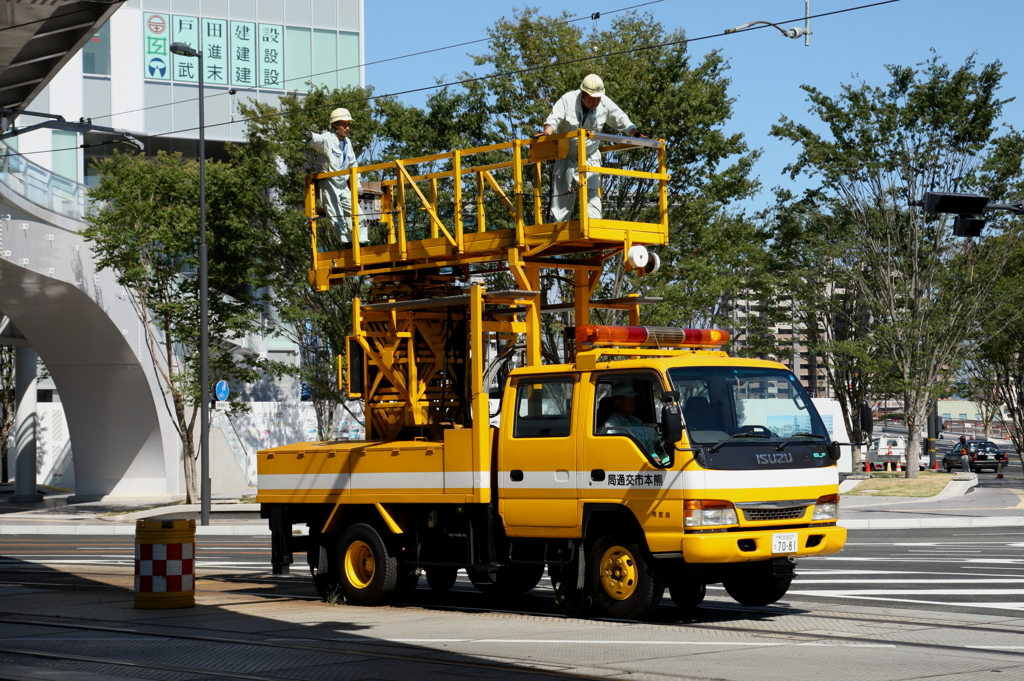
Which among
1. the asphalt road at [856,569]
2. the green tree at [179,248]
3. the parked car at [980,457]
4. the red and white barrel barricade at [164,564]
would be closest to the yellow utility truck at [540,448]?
the asphalt road at [856,569]

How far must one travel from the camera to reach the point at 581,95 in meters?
13.5

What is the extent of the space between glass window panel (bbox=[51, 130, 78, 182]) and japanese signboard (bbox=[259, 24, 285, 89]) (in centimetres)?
796

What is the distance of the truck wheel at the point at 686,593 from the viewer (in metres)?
12.5

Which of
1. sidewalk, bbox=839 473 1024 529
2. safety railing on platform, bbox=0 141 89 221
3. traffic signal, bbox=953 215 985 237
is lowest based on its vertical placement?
sidewalk, bbox=839 473 1024 529

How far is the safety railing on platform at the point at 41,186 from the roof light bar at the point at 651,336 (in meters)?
25.2

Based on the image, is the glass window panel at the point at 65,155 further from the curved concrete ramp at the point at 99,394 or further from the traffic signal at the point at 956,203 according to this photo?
the traffic signal at the point at 956,203

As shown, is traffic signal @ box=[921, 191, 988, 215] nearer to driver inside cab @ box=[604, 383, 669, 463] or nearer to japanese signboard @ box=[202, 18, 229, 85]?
driver inside cab @ box=[604, 383, 669, 463]

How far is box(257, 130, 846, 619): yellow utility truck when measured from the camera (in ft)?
37.4

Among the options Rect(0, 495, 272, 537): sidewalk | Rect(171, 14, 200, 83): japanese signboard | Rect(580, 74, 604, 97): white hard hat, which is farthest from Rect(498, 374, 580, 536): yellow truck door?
Rect(171, 14, 200, 83): japanese signboard

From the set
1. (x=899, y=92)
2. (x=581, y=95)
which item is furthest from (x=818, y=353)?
(x=581, y=95)

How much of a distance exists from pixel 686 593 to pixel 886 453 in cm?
4868

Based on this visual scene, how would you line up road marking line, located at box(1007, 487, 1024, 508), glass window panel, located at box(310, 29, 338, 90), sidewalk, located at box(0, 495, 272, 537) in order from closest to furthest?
sidewalk, located at box(0, 495, 272, 537)
road marking line, located at box(1007, 487, 1024, 508)
glass window panel, located at box(310, 29, 338, 90)

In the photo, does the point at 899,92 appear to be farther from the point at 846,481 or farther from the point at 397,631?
the point at 397,631

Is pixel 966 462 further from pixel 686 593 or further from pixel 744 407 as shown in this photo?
pixel 744 407
